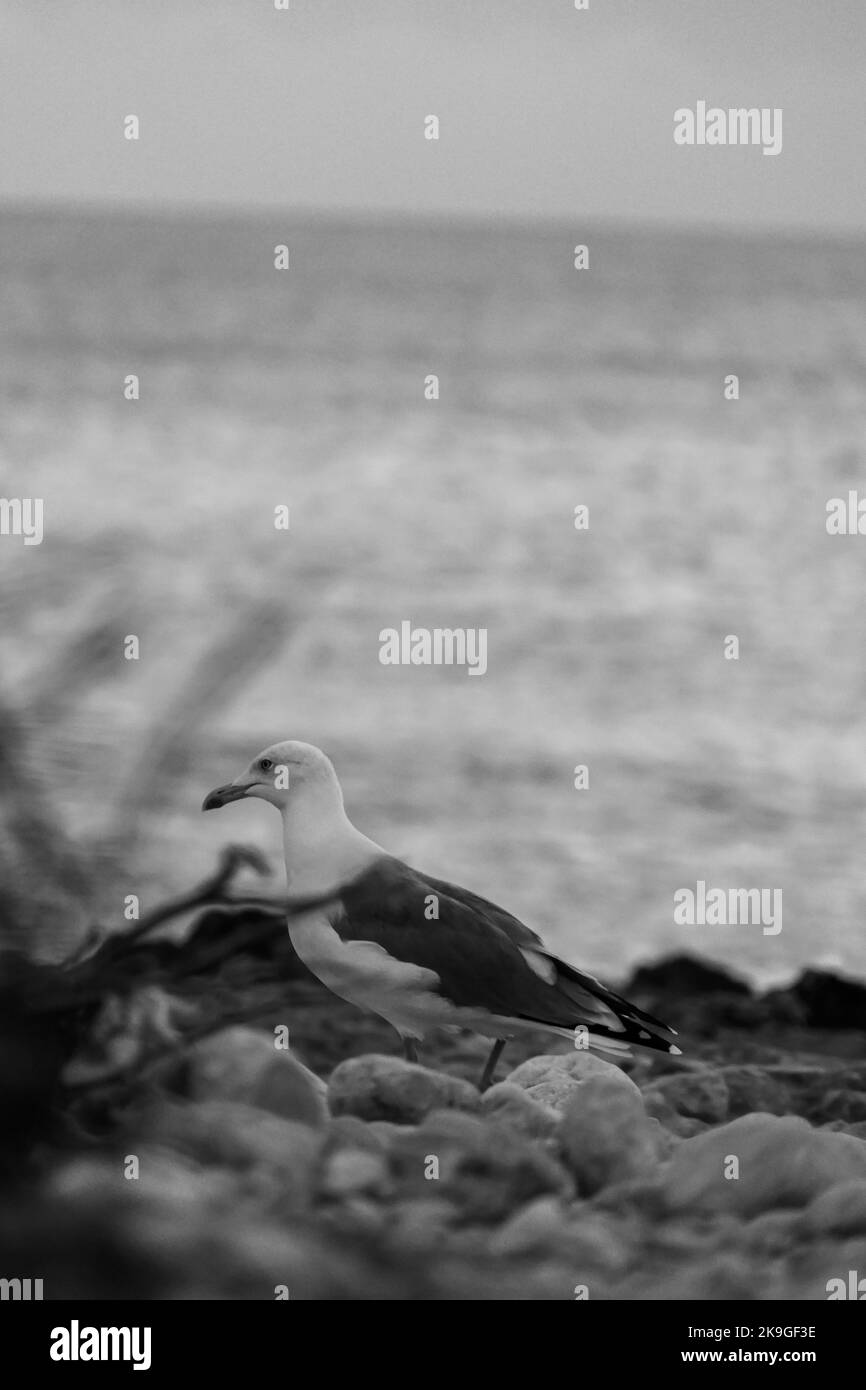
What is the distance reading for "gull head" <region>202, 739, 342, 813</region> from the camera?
5.79 feet

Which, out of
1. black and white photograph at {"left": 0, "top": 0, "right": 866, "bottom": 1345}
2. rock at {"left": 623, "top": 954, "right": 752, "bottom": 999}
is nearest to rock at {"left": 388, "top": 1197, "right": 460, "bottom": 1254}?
black and white photograph at {"left": 0, "top": 0, "right": 866, "bottom": 1345}

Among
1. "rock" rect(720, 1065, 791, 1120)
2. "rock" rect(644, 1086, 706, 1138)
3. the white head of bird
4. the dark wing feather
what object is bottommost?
"rock" rect(644, 1086, 706, 1138)

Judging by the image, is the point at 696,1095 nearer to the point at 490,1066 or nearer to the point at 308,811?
the point at 490,1066

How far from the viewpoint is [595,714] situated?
5.17 metres

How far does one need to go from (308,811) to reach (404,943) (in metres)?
0.18

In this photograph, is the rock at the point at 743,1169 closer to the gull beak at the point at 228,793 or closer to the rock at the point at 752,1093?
the rock at the point at 752,1093

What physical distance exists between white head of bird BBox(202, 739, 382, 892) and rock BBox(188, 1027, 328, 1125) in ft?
0.68

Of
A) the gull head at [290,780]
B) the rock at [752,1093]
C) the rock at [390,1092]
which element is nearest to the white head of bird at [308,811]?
the gull head at [290,780]

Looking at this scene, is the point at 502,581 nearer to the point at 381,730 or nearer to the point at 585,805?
the point at 381,730

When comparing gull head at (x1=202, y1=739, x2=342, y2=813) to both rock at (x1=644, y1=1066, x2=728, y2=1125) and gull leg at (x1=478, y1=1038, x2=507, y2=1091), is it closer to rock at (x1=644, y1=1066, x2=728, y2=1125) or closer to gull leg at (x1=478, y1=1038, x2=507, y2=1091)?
gull leg at (x1=478, y1=1038, x2=507, y2=1091)

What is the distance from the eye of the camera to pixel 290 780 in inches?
69.7

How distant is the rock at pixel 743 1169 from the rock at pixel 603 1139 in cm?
4
